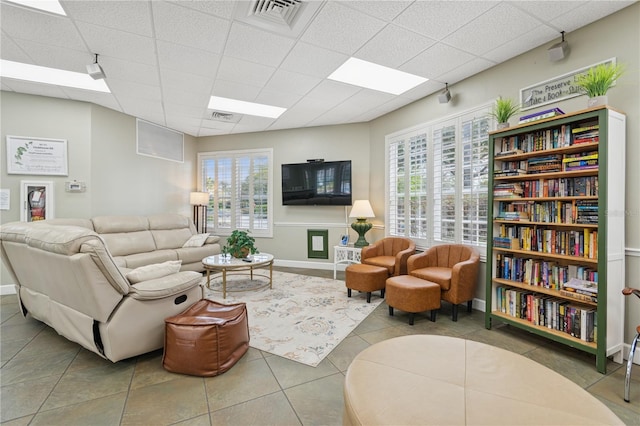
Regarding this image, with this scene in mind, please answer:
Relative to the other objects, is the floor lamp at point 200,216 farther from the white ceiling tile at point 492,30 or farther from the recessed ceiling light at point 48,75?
the white ceiling tile at point 492,30

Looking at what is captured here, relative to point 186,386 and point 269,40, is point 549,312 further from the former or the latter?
point 269,40

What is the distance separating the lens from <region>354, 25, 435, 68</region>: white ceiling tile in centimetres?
268

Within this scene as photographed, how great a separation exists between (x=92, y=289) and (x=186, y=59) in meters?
2.46

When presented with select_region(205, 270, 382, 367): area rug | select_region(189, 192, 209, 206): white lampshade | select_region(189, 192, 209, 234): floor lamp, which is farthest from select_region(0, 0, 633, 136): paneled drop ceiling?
select_region(205, 270, 382, 367): area rug

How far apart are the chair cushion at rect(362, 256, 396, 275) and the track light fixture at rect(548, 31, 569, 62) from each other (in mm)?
2726

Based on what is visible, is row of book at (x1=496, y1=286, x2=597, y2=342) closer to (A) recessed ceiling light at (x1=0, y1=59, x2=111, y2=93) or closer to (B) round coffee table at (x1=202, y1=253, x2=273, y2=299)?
(B) round coffee table at (x1=202, y1=253, x2=273, y2=299)

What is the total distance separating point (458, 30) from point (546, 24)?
75cm

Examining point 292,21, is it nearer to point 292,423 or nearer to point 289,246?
point 292,423

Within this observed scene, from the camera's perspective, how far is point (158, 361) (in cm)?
226

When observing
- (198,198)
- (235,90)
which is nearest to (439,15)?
(235,90)

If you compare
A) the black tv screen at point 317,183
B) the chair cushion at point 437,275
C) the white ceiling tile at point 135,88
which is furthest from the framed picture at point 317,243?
the white ceiling tile at point 135,88

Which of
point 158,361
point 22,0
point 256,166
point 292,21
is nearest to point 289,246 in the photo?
point 256,166

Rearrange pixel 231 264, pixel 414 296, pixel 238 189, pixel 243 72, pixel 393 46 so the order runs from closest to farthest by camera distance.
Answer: pixel 393 46 < pixel 414 296 < pixel 243 72 < pixel 231 264 < pixel 238 189

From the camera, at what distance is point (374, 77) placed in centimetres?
362
